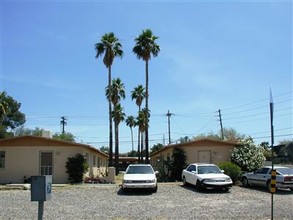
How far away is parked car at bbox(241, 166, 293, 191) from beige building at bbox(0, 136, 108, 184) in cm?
1181

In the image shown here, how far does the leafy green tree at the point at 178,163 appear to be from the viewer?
1316 inches

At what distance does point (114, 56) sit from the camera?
4466 cm

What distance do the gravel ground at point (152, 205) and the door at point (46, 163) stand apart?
20.7 ft

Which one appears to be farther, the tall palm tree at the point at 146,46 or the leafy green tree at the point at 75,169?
the tall palm tree at the point at 146,46

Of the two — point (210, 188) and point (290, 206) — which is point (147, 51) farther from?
point (290, 206)

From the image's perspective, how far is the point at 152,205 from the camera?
17.8 metres

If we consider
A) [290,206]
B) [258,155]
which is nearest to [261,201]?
[290,206]

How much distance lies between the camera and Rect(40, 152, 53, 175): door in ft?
100

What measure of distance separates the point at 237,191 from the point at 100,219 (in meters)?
11.7

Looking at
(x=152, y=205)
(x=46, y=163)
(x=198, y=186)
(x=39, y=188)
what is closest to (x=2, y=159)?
(x=46, y=163)

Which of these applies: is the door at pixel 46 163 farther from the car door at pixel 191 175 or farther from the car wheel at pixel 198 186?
the car wheel at pixel 198 186

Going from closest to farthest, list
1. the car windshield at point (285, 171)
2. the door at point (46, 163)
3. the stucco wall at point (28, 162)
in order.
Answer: the car windshield at point (285, 171)
the stucco wall at point (28, 162)
the door at point (46, 163)

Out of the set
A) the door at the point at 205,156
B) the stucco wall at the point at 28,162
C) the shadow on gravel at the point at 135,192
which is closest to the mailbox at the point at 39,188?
the shadow on gravel at the point at 135,192

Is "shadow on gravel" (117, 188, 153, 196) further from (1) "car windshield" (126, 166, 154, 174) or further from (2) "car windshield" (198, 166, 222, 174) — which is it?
(2) "car windshield" (198, 166, 222, 174)
